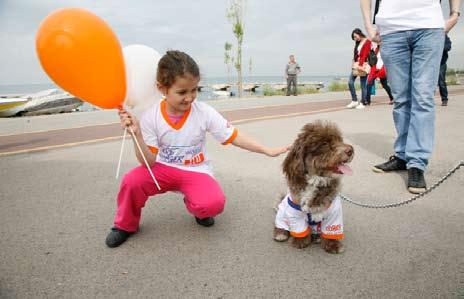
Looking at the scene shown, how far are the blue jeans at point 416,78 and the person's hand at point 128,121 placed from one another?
2.88 meters

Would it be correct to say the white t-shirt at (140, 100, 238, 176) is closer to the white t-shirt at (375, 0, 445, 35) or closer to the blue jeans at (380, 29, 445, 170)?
the blue jeans at (380, 29, 445, 170)

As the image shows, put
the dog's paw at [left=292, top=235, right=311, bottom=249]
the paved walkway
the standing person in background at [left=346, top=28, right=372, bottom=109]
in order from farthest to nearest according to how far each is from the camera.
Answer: the standing person in background at [left=346, top=28, right=372, bottom=109] → the dog's paw at [left=292, top=235, right=311, bottom=249] → the paved walkway

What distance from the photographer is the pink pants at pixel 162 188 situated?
8.09 ft

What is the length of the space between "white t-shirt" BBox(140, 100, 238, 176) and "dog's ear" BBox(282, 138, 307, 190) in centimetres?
61

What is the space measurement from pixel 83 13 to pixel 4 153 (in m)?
4.55

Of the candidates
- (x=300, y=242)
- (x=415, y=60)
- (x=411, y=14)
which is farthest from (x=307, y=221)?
(x=411, y=14)

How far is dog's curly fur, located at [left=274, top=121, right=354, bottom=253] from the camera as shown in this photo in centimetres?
215

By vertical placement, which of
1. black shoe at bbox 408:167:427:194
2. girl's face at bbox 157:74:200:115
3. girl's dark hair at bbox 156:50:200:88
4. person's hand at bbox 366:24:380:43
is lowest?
black shoe at bbox 408:167:427:194

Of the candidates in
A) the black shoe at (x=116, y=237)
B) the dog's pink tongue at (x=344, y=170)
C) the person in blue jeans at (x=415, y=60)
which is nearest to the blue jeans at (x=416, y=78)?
the person in blue jeans at (x=415, y=60)

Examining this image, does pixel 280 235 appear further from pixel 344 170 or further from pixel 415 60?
pixel 415 60

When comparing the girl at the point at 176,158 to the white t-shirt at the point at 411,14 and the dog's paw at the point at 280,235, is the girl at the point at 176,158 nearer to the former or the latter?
the dog's paw at the point at 280,235

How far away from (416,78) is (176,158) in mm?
2752

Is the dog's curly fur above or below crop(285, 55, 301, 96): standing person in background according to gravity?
below

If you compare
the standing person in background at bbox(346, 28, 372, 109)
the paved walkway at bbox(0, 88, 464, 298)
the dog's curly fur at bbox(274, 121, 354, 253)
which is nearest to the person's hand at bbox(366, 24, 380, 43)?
the paved walkway at bbox(0, 88, 464, 298)
